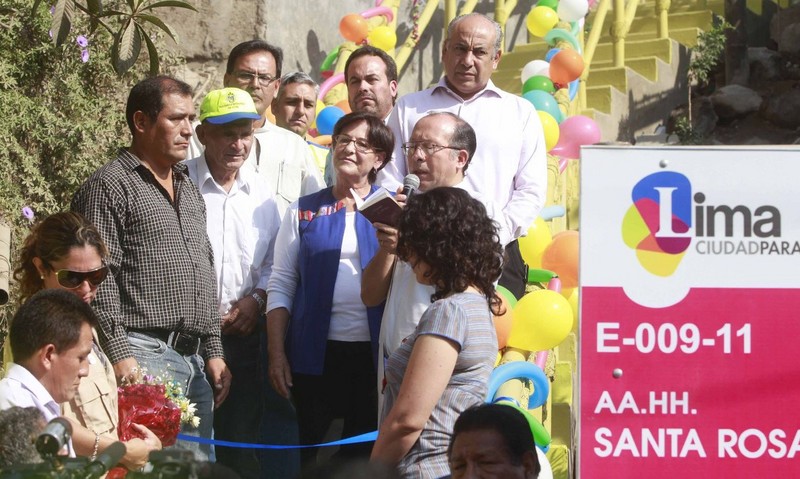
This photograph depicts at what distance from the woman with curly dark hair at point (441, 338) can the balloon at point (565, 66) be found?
19.8 ft

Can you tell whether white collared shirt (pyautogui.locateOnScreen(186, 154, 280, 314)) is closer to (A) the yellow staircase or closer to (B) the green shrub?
(B) the green shrub

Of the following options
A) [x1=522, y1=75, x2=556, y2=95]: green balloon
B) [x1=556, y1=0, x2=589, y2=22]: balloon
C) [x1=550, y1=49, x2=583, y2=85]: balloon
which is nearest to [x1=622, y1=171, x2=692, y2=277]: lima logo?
[x1=522, y1=75, x2=556, y2=95]: green balloon

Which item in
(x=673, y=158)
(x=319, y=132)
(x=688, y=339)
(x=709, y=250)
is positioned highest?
(x=319, y=132)

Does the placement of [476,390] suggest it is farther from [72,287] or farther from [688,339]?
[72,287]

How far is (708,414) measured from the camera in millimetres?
3494

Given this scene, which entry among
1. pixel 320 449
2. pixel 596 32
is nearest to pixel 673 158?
pixel 320 449

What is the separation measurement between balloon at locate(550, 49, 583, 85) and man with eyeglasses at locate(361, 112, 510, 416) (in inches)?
193

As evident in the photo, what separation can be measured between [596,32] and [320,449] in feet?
24.7

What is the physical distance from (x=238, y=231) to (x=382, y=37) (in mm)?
5277

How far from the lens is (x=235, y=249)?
5281mm

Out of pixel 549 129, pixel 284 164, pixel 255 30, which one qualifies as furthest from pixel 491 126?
pixel 255 30

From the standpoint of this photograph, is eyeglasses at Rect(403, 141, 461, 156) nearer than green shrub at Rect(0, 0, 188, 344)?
Yes

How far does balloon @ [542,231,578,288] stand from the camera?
22.7ft

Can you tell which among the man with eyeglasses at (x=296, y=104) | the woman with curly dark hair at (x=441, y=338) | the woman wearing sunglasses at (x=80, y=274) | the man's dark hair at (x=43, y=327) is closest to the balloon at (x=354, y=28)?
the man with eyeglasses at (x=296, y=104)
